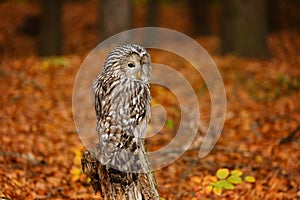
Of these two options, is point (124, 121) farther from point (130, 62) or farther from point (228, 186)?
point (228, 186)

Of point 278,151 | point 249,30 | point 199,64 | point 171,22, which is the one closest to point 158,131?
point 278,151

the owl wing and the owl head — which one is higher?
the owl head

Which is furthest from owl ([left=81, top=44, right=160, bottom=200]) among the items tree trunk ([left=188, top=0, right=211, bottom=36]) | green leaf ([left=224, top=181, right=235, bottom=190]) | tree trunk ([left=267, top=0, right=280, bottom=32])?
tree trunk ([left=267, top=0, right=280, bottom=32])

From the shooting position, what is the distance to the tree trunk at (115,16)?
11.0m

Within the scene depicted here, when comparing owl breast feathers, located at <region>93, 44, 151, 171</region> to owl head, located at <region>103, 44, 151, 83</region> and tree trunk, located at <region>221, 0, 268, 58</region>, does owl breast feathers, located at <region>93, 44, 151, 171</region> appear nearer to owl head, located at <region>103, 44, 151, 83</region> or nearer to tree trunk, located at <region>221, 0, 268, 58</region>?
owl head, located at <region>103, 44, 151, 83</region>

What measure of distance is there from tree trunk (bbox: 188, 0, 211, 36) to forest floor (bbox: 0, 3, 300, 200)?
23.2 ft

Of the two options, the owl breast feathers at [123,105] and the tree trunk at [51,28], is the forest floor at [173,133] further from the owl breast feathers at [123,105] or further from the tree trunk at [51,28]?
the tree trunk at [51,28]

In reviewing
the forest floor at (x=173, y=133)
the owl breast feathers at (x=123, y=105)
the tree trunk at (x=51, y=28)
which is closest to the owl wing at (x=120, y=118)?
the owl breast feathers at (x=123, y=105)

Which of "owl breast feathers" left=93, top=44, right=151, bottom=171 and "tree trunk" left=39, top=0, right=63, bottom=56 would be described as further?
"tree trunk" left=39, top=0, right=63, bottom=56

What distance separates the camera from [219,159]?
6750 mm

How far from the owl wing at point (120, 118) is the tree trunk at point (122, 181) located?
0.27ft

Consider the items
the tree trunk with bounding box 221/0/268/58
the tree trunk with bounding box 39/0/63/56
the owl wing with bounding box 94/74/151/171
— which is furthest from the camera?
the tree trunk with bounding box 39/0/63/56

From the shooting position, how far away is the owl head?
3.77m

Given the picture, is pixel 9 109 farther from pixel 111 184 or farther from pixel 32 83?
pixel 111 184
